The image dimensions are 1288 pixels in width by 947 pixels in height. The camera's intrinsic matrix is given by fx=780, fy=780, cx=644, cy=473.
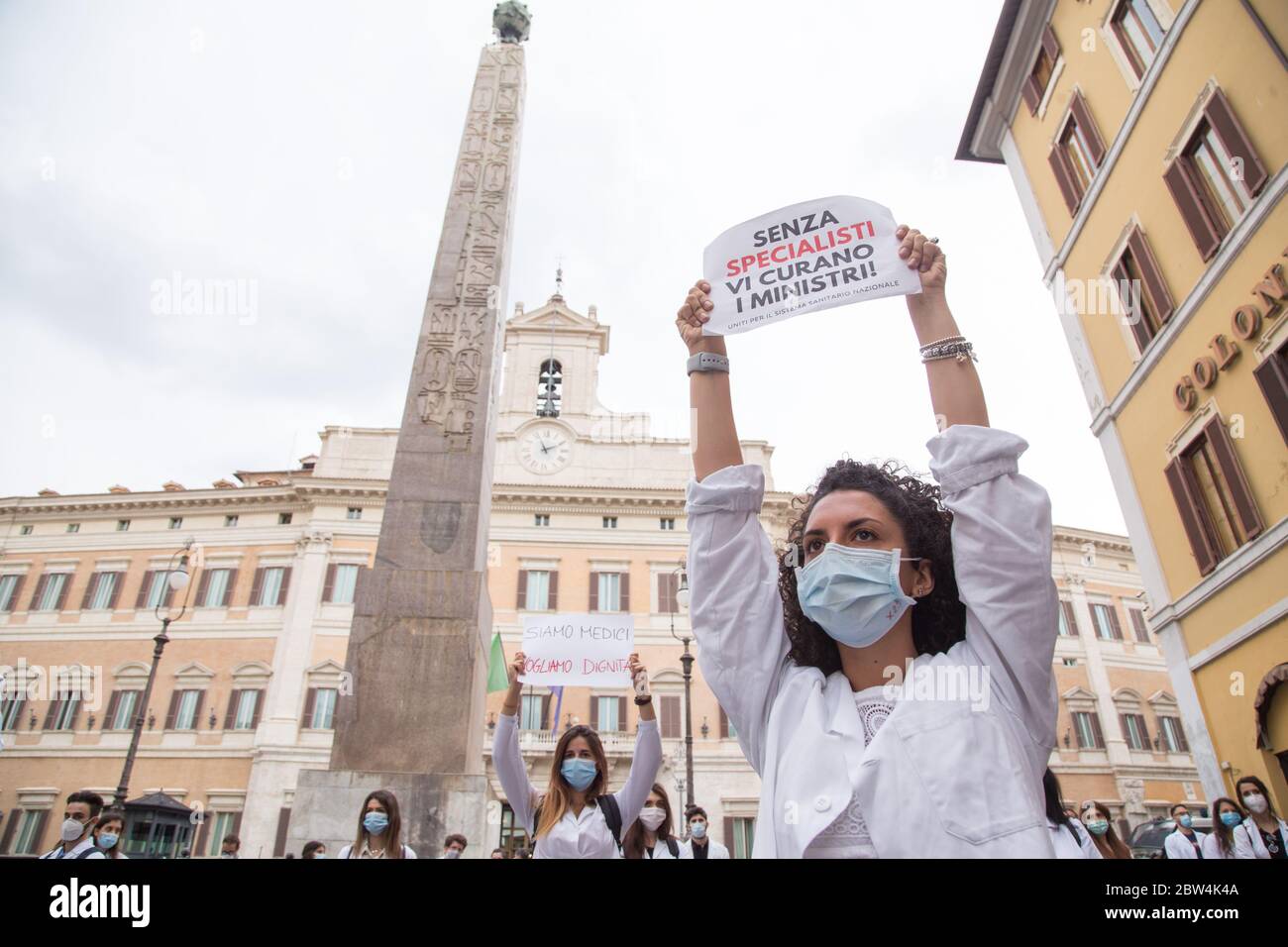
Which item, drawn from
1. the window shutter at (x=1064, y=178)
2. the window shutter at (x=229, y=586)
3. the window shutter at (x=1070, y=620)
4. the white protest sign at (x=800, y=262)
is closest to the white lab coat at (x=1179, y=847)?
the white protest sign at (x=800, y=262)

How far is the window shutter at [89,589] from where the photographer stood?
2938 centimetres

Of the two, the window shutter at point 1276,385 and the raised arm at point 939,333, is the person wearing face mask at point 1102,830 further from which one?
the window shutter at point 1276,385

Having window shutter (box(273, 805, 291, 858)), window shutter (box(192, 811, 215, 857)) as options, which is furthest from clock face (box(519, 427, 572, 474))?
window shutter (box(192, 811, 215, 857))

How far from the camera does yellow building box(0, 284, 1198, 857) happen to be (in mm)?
25484

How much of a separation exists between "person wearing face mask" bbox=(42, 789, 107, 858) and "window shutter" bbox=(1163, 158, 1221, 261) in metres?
13.4

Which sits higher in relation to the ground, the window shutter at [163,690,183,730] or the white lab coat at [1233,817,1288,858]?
the window shutter at [163,690,183,730]

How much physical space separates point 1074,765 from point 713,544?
3172cm

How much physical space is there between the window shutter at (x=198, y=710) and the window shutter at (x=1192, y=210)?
29.9m

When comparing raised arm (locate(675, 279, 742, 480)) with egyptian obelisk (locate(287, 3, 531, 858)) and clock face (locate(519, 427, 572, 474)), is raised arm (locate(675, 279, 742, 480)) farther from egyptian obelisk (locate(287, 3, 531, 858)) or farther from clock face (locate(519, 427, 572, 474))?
clock face (locate(519, 427, 572, 474))

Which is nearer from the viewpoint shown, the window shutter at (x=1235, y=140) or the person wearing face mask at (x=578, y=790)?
the person wearing face mask at (x=578, y=790)

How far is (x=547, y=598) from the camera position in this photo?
92.8 feet

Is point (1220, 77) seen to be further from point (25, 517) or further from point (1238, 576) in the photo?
point (25, 517)

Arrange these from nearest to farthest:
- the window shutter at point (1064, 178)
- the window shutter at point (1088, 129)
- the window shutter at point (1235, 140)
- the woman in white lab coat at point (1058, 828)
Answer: the woman in white lab coat at point (1058, 828) < the window shutter at point (1235, 140) < the window shutter at point (1088, 129) < the window shutter at point (1064, 178)
